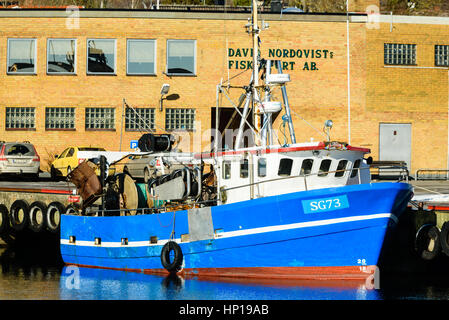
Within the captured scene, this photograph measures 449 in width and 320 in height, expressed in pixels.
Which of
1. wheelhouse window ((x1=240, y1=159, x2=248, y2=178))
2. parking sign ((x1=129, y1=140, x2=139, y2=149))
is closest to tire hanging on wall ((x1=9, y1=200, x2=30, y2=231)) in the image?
parking sign ((x1=129, y1=140, x2=139, y2=149))

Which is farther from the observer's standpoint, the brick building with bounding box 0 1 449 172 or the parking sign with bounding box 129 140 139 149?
the brick building with bounding box 0 1 449 172

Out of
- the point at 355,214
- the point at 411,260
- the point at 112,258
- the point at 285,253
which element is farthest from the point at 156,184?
the point at 411,260

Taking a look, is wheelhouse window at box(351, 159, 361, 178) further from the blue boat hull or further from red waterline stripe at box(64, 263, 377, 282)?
red waterline stripe at box(64, 263, 377, 282)

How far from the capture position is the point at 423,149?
1710 inches

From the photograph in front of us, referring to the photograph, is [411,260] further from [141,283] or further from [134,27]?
Answer: [134,27]

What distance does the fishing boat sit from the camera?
2078 centimetres

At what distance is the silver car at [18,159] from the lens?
36656 mm

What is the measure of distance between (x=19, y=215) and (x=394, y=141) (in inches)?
874

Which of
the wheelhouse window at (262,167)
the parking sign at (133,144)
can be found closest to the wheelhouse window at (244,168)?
the wheelhouse window at (262,167)

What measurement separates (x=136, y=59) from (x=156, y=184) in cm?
1960

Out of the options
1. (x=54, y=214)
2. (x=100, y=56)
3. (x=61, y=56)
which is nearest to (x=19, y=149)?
(x=61, y=56)

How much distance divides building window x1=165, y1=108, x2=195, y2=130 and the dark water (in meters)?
18.1
